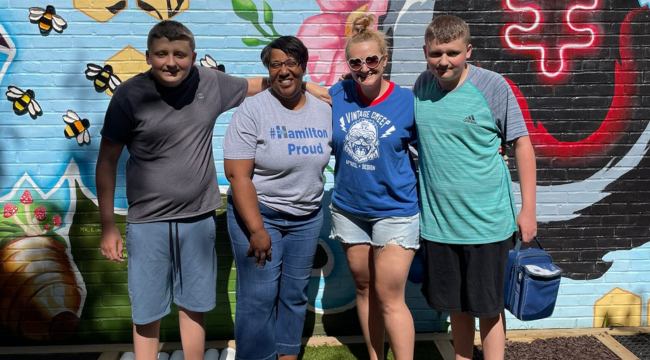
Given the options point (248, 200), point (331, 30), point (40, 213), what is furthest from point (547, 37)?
→ point (40, 213)

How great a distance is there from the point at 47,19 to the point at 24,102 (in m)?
0.61

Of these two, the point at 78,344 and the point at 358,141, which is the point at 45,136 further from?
the point at 358,141

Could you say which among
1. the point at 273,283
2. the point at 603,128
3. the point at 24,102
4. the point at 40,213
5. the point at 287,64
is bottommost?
the point at 273,283

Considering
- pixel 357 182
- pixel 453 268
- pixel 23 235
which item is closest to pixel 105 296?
pixel 23 235

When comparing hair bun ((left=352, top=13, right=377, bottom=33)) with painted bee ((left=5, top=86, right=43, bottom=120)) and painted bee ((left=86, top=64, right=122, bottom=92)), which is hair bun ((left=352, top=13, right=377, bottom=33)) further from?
painted bee ((left=5, top=86, right=43, bottom=120))

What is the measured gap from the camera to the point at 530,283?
268 centimetres

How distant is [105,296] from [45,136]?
1257 millimetres

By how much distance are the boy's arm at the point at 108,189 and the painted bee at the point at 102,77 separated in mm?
1116

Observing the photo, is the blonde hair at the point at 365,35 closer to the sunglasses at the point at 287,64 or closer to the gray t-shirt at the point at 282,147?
the sunglasses at the point at 287,64

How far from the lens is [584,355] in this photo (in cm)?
364

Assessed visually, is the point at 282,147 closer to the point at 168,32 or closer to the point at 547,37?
the point at 168,32

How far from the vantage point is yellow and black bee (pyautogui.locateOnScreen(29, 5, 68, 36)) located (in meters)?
3.54

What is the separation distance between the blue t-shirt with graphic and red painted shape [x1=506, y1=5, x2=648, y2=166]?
1485 mm

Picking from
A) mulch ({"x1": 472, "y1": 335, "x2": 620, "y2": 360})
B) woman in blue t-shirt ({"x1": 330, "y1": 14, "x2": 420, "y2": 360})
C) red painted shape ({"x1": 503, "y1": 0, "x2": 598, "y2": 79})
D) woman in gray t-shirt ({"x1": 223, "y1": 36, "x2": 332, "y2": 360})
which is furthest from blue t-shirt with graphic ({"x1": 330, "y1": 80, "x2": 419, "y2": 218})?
mulch ({"x1": 472, "y1": 335, "x2": 620, "y2": 360})
